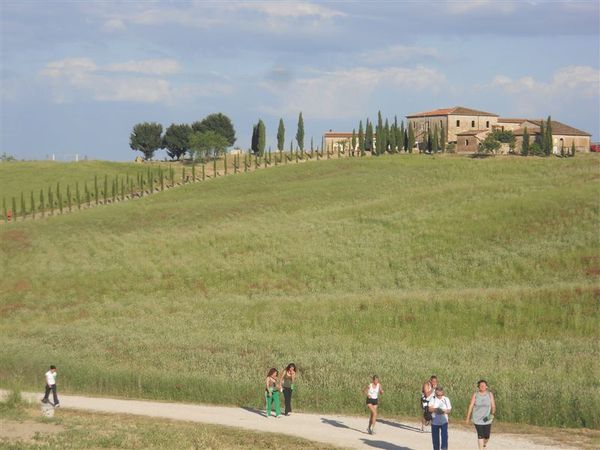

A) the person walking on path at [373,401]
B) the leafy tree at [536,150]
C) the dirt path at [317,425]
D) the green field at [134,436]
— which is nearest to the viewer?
the green field at [134,436]

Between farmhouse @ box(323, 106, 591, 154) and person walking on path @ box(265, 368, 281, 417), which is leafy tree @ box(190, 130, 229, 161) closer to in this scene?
farmhouse @ box(323, 106, 591, 154)

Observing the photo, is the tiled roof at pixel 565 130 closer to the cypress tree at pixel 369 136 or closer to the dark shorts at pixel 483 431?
the cypress tree at pixel 369 136

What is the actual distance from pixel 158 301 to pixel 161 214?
37.8 m

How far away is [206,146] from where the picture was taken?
179500mm

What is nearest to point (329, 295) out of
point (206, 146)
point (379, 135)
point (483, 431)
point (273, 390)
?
point (273, 390)

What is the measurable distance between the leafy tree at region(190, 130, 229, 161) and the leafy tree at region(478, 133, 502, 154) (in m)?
54.8

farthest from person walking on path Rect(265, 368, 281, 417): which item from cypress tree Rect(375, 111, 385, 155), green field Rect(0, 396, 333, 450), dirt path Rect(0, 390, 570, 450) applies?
cypress tree Rect(375, 111, 385, 155)

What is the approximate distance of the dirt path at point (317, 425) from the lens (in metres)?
24.8

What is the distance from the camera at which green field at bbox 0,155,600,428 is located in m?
33.8

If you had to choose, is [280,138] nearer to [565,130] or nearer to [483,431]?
[565,130]

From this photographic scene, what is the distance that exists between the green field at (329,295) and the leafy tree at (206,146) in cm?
7533

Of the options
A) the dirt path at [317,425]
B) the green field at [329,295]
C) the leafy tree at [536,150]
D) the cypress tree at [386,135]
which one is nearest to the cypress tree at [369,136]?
the cypress tree at [386,135]

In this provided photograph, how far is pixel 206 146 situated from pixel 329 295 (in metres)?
128

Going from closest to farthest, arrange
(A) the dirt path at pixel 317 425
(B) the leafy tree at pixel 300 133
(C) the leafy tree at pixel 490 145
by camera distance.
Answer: (A) the dirt path at pixel 317 425, (C) the leafy tree at pixel 490 145, (B) the leafy tree at pixel 300 133
